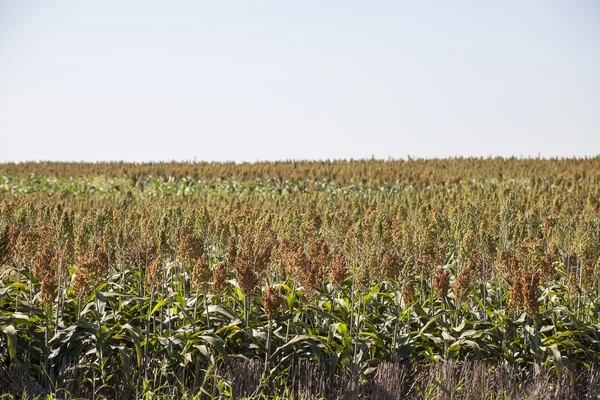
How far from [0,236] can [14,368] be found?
1157 millimetres

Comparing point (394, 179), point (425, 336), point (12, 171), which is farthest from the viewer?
point (12, 171)

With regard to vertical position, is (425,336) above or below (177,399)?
above

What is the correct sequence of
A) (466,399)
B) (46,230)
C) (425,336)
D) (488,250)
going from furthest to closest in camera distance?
1. (46,230)
2. (488,250)
3. (425,336)
4. (466,399)

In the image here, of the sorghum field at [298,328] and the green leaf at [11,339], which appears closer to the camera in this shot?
the green leaf at [11,339]

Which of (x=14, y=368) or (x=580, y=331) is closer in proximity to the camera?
(x=14, y=368)

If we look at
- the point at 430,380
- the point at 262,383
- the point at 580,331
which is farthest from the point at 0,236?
the point at 580,331

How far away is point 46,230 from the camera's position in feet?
26.9

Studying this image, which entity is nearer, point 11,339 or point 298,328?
point 11,339

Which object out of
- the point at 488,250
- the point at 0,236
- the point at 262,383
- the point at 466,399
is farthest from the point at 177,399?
the point at 488,250

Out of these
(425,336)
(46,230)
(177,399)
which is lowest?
(177,399)

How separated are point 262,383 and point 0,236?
2.63 metres

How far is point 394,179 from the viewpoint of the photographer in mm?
23703

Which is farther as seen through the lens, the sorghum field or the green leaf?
the sorghum field

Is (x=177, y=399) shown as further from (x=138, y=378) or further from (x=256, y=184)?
(x=256, y=184)
